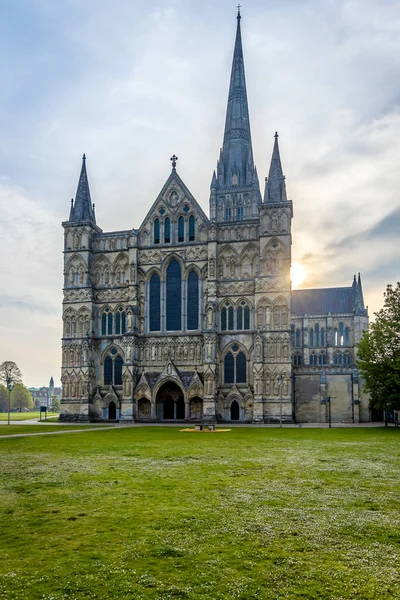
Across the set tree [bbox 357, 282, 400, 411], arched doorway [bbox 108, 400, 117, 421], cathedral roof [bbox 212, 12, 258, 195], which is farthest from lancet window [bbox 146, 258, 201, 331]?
cathedral roof [bbox 212, 12, 258, 195]

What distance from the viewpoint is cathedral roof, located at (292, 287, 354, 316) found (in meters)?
85.9

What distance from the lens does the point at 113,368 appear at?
197 feet

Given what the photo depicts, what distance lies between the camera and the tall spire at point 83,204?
63125mm

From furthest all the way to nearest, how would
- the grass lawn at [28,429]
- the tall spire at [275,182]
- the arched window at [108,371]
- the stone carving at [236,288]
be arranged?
the arched window at [108,371], the tall spire at [275,182], the stone carving at [236,288], the grass lawn at [28,429]

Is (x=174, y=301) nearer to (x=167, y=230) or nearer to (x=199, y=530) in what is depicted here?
(x=167, y=230)

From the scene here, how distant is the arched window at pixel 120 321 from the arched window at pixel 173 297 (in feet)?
16.3

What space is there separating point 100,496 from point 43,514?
2.08 metres

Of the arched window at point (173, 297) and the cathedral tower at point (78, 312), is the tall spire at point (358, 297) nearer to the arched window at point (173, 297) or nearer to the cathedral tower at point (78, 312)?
the arched window at point (173, 297)

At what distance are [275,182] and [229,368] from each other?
20502mm

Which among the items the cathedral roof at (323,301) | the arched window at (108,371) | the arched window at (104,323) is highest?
the cathedral roof at (323,301)

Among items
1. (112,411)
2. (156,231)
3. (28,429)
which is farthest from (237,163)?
(28,429)

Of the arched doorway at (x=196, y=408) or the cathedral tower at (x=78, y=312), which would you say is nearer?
the arched doorway at (x=196, y=408)

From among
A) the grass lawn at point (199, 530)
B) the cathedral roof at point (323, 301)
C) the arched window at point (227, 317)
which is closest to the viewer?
the grass lawn at point (199, 530)

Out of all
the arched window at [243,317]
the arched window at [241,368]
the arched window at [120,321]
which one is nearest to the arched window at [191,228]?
the arched window at [243,317]
